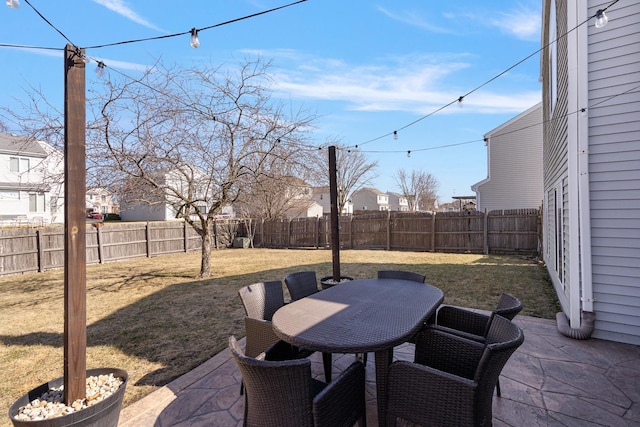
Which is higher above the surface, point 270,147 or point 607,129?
point 270,147

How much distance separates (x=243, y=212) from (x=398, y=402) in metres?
14.1

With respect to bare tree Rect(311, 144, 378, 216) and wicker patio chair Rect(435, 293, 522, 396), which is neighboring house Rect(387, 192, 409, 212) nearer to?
bare tree Rect(311, 144, 378, 216)

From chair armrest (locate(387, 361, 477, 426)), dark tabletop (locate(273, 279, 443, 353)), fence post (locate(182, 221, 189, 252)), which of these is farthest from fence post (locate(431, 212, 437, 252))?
chair armrest (locate(387, 361, 477, 426))

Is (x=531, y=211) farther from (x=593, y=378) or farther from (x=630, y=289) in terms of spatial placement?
(x=593, y=378)

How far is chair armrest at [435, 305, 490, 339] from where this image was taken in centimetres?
259

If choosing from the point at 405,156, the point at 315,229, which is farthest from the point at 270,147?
the point at 315,229

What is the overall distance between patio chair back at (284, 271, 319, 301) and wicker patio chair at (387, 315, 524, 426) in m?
1.60

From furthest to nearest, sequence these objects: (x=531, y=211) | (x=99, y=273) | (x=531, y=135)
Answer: (x=531, y=135)
(x=531, y=211)
(x=99, y=273)

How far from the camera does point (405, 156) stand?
9000 mm

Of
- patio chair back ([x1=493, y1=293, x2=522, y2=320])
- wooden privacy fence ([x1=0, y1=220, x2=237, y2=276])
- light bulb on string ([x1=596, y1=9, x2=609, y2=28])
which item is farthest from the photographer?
wooden privacy fence ([x1=0, y1=220, x2=237, y2=276])

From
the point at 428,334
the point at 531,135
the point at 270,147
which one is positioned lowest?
the point at 428,334

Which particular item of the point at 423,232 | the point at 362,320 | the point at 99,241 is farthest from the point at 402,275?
the point at 99,241

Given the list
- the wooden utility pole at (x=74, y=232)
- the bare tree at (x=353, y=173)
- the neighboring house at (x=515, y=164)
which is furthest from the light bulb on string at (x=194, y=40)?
the bare tree at (x=353, y=173)

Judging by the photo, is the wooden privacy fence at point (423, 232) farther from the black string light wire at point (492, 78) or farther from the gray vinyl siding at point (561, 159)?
the black string light wire at point (492, 78)
